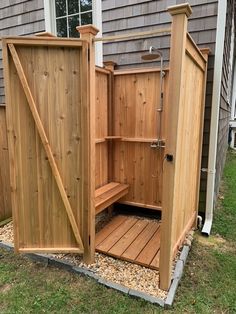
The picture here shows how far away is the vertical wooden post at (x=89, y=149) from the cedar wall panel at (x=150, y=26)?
58.2 inches

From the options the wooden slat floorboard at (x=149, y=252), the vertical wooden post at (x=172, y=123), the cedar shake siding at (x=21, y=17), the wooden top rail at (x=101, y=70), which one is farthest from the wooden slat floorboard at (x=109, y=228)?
the cedar shake siding at (x=21, y=17)

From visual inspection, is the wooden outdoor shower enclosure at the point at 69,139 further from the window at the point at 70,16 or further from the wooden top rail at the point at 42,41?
the window at the point at 70,16

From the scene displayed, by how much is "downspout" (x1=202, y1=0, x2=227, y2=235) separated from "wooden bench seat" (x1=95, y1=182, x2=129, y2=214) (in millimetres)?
1105

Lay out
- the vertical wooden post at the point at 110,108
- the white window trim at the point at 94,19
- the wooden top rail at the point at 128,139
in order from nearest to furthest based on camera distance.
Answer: the wooden top rail at the point at 128,139 → the vertical wooden post at the point at 110,108 → the white window trim at the point at 94,19

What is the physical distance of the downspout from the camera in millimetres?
2906

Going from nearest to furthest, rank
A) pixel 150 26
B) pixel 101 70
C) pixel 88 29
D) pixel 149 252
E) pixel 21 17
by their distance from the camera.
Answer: pixel 88 29, pixel 149 252, pixel 101 70, pixel 150 26, pixel 21 17

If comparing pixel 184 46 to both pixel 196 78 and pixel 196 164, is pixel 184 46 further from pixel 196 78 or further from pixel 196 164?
pixel 196 164

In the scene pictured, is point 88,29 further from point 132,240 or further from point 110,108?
point 132,240

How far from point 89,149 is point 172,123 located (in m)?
0.79

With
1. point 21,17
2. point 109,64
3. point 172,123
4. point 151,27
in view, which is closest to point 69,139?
point 172,123

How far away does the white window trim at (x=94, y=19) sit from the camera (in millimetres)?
3693

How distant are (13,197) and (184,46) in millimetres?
1997

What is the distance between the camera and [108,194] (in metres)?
3.14

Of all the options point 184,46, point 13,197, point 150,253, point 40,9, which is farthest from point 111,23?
point 150,253
